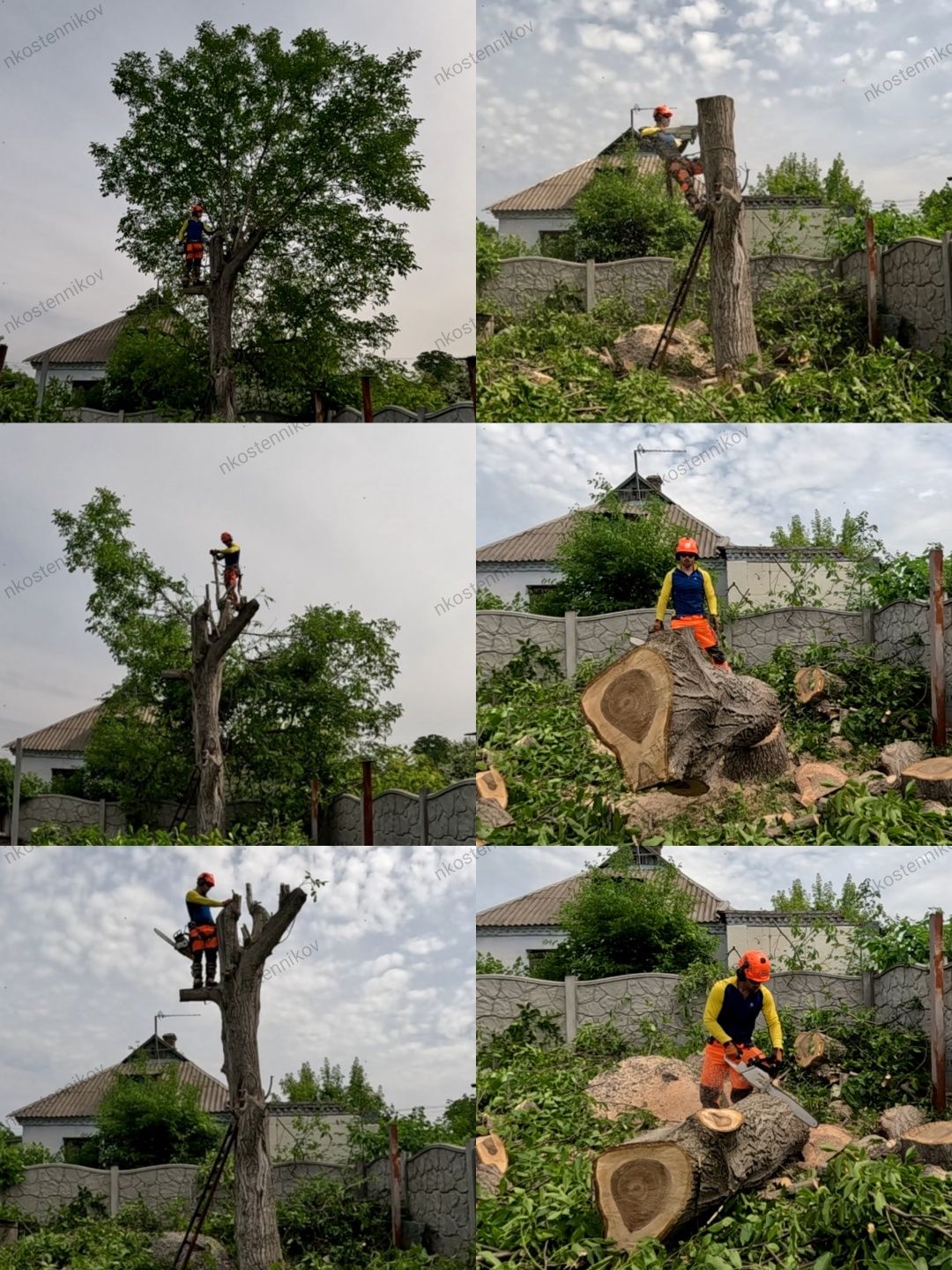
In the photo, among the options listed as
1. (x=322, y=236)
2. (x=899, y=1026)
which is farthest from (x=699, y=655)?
(x=322, y=236)

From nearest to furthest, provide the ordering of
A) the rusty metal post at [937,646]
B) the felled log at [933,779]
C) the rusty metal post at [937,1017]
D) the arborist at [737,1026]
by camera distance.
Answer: the arborist at [737,1026] < the rusty metal post at [937,1017] < the felled log at [933,779] < the rusty metal post at [937,646]

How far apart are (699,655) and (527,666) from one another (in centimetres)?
142

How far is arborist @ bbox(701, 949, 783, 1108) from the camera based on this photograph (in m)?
6.56

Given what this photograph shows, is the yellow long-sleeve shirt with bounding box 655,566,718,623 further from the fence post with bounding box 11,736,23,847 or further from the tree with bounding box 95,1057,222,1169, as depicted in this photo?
the tree with bounding box 95,1057,222,1169

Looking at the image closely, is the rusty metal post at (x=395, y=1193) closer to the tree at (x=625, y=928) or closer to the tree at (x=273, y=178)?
the tree at (x=625, y=928)

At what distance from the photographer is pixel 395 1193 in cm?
777

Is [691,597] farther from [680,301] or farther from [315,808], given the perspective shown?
[315,808]

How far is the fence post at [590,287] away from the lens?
799 centimetres

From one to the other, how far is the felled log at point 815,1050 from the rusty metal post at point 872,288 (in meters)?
4.27

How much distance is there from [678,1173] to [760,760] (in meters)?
2.33

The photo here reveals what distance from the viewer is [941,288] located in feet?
25.3

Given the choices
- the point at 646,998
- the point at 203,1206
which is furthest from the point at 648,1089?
the point at 203,1206

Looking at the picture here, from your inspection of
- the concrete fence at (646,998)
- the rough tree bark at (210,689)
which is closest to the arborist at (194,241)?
the rough tree bark at (210,689)

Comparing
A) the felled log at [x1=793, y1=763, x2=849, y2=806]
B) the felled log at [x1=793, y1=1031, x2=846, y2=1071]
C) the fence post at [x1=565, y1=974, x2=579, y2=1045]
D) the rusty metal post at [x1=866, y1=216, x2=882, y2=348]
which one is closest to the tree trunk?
the rusty metal post at [x1=866, y1=216, x2=882, y2=348]
